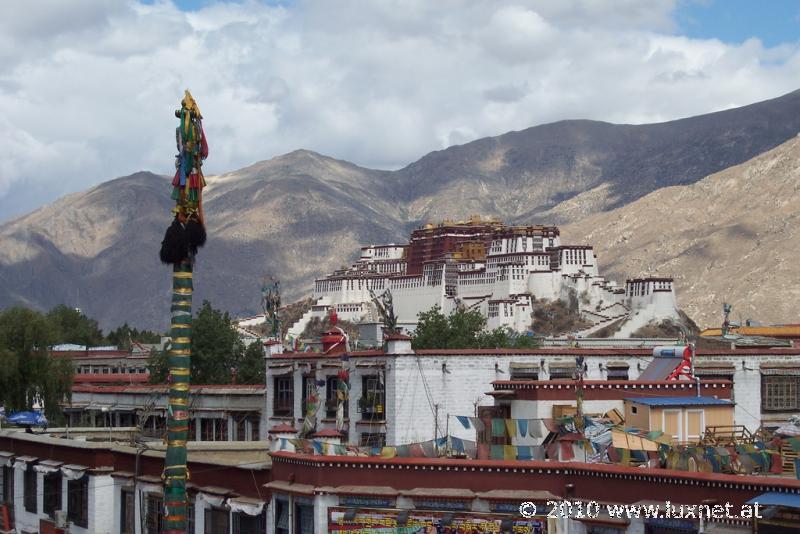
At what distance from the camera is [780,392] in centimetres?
4634

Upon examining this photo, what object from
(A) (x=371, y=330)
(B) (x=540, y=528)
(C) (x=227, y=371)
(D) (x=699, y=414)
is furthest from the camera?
(C) (x=227, y=371)

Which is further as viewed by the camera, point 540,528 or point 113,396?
point 113,396

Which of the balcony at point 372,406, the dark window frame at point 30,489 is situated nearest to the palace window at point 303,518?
the balcony at point 372,406

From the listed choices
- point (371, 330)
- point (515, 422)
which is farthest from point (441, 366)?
point (371, 330)

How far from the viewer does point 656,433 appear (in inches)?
1190

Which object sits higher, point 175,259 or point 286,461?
point 175,259

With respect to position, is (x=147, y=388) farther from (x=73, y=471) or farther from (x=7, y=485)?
(x=73, y=471)

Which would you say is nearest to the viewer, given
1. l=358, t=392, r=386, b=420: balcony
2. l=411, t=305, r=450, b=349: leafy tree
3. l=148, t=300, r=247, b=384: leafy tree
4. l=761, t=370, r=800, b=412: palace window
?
l=358, t=392, r=386, b=420: balcony

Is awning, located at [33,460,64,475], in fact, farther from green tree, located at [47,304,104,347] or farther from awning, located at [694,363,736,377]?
green tree, located at [47,304,104,347]

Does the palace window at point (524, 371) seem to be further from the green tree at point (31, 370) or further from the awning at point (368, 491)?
the green tree at point (31, 370)

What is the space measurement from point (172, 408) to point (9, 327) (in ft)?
122

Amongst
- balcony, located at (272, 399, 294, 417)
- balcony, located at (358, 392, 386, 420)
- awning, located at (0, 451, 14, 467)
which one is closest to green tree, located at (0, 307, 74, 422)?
balcony, located at (272, 399, 294, 417)

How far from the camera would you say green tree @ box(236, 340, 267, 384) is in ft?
266

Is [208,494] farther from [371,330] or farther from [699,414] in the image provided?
[371,330]
